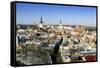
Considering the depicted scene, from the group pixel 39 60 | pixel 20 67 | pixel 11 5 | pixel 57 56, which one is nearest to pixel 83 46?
pixel 57 56

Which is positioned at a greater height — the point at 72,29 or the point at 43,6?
the point at 43,6

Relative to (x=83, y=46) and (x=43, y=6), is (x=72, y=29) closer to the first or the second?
(x=83, y=46)

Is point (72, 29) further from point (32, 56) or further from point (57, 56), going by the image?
point (32, 56)

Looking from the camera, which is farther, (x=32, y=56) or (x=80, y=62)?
(x=80, y=62)
